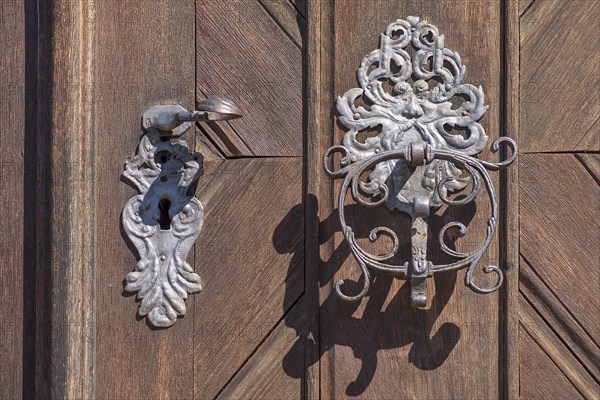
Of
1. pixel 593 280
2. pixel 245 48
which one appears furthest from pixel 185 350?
pixel 593 280

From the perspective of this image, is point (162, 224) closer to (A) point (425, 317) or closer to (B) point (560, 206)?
(A) point (425, 317)

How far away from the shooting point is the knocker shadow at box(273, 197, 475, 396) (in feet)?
4.07

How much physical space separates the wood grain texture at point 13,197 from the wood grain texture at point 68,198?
40 millimetres

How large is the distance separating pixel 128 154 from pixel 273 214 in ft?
0.72

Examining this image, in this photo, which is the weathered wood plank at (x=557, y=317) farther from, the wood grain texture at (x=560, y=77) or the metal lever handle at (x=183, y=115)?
the metal lever handle at (x=183, y=115)

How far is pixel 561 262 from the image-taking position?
1.25 m

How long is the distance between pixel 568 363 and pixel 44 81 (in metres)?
0.81

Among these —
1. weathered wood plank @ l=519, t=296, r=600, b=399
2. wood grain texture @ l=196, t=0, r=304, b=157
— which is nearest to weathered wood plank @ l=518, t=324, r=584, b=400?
weathered wood plank @ l=519, t=296, r=600, b=399

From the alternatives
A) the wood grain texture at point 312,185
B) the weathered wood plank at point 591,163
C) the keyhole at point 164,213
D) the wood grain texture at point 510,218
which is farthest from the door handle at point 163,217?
the weathered wood plank at point 591,163

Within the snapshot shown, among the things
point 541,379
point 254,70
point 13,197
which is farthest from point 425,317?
point 13,197

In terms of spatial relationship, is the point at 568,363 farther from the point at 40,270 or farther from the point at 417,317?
the point at 40,270

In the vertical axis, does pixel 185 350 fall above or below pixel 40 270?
below

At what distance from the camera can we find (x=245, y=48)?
4.22 ft

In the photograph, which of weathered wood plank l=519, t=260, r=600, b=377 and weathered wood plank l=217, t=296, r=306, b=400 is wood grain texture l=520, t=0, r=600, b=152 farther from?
weathered wood plank l=217, t=296, r=306, b=400
